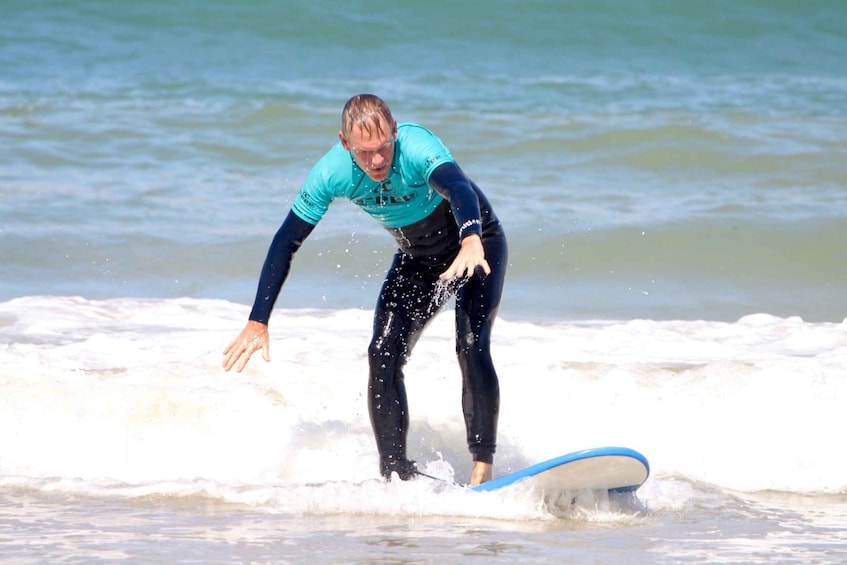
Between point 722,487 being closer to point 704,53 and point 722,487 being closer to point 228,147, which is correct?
point 228,147

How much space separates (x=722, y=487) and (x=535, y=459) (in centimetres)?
91

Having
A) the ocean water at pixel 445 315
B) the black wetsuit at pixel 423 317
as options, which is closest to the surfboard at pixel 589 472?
the ocean water at pixel 445 315

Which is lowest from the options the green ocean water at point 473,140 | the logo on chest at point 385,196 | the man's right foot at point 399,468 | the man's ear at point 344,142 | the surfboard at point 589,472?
the surfboard at point 589,472

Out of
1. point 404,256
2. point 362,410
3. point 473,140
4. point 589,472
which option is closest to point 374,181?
point 404,256

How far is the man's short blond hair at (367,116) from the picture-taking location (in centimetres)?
414

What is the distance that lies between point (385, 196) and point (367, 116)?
0.47 m

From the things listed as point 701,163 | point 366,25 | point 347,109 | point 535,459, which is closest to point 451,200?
point 347,109

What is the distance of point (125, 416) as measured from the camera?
5.68 metres

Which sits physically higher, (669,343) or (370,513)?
(669,343)

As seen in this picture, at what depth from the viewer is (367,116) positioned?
163 inches

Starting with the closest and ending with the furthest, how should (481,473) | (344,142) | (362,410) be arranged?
1. (344,142)
2. (481,473)
3. (362,410)

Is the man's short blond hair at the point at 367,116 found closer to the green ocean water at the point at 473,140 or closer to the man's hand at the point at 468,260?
the man's hand at the point at 468,260

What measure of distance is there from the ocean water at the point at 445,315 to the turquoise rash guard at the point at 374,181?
1.16m

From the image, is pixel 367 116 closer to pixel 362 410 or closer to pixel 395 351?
pixel 395 351
